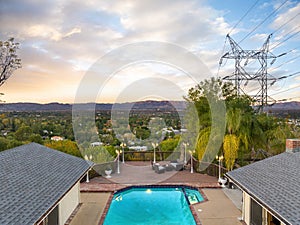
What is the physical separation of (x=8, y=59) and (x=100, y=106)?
8797 mm

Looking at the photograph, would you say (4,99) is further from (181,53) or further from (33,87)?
(181,53)

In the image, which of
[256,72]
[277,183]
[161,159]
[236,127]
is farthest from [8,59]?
[277,183]

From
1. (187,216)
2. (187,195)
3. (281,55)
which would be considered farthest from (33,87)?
(281,55)

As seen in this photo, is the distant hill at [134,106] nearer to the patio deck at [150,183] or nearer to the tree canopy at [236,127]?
the tree canopy at [236,127]

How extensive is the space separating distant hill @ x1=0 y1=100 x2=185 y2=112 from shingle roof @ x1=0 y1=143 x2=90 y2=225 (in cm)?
1369

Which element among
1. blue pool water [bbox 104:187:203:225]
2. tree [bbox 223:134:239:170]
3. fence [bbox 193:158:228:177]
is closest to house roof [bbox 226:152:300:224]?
blue pool water [bbox 104:187:203:225]

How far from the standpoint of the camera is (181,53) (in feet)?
74.7

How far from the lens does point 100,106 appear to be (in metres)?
25.7

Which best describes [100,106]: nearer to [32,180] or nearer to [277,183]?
[32,180]

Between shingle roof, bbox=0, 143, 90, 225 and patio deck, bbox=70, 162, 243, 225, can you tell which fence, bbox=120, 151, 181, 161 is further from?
shingle roof, bbox=0, 143, 90, 225

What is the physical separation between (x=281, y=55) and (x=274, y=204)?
1735cm

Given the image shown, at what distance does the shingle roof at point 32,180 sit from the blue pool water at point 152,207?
2.53 meters

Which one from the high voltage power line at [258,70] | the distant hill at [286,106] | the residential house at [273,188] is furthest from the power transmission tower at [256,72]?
the residential house at [273,188]

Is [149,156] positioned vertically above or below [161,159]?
above
